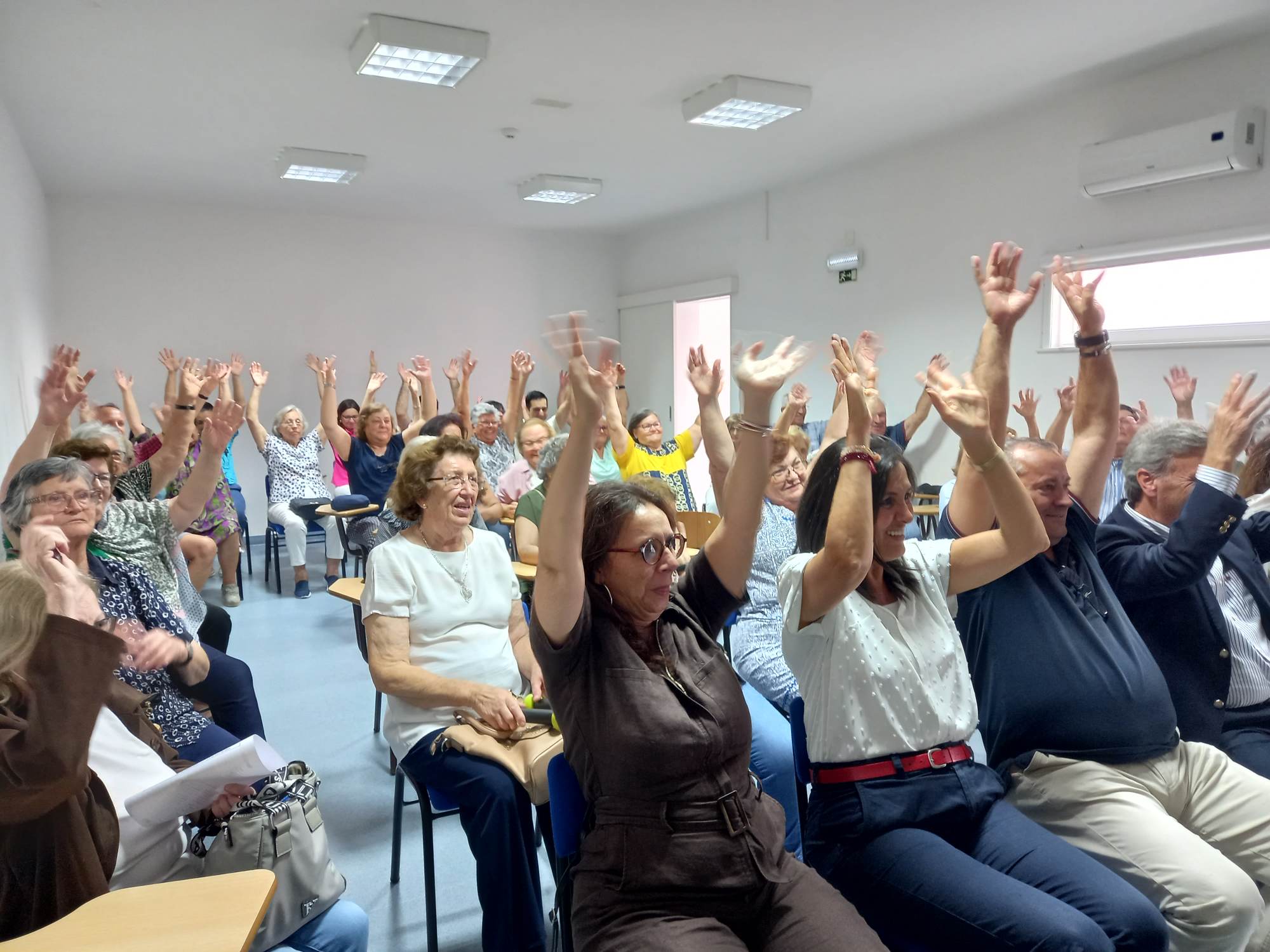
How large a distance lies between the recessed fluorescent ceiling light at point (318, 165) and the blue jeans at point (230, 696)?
4895 millimetres

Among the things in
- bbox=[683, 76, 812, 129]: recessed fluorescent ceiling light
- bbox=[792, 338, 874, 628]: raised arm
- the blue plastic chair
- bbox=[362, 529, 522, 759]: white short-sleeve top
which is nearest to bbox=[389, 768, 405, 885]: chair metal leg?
bbox=[362, 529, 522, 759]: white short-sleeve top

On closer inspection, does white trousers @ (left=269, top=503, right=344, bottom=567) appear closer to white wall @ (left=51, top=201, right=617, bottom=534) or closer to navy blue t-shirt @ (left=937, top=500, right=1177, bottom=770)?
white wall @ (left=51, top=201, right=617, bottom=534)

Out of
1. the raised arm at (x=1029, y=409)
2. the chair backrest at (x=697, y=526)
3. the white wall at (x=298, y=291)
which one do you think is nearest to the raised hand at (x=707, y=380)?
the chair backrest at (x=697, y=526)

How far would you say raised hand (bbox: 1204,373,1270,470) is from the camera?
2164 millimetres

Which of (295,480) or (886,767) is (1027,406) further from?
(295,480)

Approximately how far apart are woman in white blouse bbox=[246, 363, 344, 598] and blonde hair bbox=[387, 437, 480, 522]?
4164mm

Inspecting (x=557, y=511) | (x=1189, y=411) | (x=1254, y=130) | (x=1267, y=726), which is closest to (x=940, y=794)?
(x=557, y=511)

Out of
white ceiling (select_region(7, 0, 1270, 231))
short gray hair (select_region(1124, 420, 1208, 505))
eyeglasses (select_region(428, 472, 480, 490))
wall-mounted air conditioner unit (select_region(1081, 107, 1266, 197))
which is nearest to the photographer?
short gray hair (select_region(1124, 420, 1208, 505))

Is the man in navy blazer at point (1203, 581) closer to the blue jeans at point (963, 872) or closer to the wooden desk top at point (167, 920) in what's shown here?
the blue jeans at point (963, 872)

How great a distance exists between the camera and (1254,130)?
4.35 meters

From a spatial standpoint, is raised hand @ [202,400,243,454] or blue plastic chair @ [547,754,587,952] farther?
raised hand @ [202,400,243,454]

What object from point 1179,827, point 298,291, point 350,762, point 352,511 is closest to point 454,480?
point 350,762

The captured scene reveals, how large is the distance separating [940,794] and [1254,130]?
174 inches

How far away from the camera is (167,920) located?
124 centimetres
